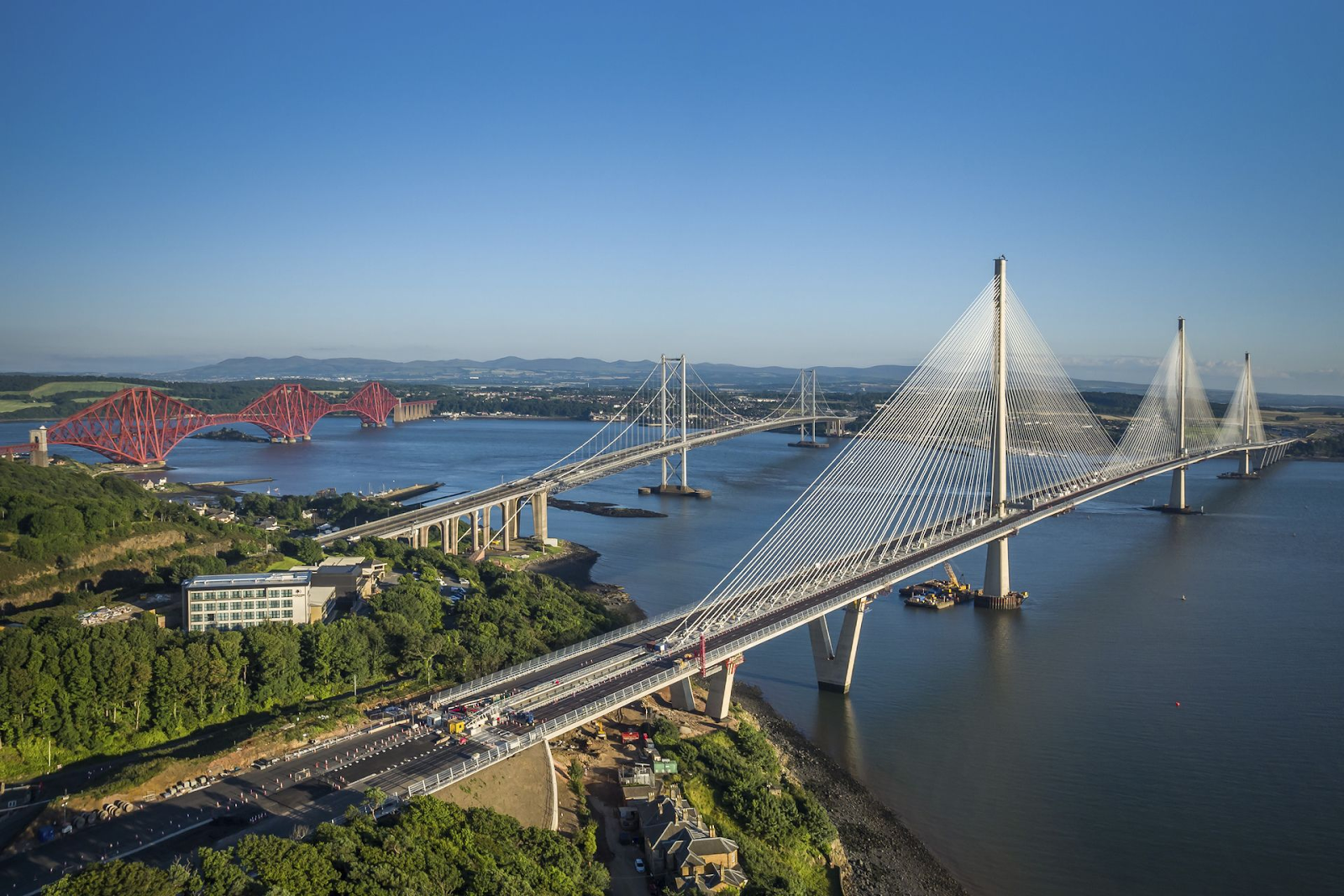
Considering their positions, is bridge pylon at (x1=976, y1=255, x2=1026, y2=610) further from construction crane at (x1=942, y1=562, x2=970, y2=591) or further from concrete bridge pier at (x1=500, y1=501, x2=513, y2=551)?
concrete bridge pier at (x1=500, y1=501, x2=513, y2=551)

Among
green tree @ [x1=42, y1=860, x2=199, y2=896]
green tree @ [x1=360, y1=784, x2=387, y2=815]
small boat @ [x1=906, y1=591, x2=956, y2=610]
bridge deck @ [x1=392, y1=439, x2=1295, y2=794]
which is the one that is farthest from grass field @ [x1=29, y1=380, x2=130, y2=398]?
green tree @ [x1=42, y1=860, x2=199, y2=896]

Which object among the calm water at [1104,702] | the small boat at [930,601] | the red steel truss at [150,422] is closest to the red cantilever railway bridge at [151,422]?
the red steel truss at [150,422]

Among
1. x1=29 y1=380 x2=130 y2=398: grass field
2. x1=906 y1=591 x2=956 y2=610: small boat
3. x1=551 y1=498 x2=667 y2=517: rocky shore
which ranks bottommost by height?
x1=906 y1=591 x2=956 y2=610: small boat

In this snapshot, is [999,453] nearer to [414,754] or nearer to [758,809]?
[758,809]

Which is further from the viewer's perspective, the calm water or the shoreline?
the calm water

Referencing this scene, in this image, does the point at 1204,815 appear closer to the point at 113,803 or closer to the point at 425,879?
the point at 425,879

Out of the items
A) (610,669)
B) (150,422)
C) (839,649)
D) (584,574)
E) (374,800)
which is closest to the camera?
(374,800)

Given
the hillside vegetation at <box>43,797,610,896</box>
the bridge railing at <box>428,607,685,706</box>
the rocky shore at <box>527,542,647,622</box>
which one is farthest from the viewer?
the rocky shore at <box>527,542,647,622</box>

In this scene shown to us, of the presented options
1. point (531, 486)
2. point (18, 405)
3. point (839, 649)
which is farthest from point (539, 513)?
point (18, 405)
